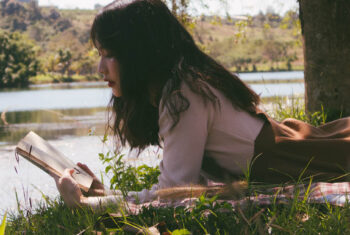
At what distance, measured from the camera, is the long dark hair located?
1627 mm

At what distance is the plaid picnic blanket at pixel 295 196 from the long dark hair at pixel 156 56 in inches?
13.9

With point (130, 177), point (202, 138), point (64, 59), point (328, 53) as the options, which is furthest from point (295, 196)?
point (64, 59)

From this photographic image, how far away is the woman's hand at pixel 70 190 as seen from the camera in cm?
162

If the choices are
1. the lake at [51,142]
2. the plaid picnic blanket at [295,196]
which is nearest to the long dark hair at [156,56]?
the plaid picnic blanket at [295,196]

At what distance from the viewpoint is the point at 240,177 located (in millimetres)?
1655

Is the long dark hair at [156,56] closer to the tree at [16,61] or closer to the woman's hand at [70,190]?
the woman's hand at [70,190]

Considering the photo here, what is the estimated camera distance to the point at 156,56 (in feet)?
5.48

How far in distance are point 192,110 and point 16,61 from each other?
133ft

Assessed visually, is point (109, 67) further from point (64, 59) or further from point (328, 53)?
point (64, 59)

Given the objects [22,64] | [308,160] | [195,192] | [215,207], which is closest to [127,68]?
[195,192]

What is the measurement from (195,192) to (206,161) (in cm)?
23

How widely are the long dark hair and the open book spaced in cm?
39

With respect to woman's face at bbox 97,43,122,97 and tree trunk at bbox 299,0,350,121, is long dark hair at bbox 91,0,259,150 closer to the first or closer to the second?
woman's face at bbox 97,43,122,97

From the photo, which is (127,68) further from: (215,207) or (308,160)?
(308,160)
